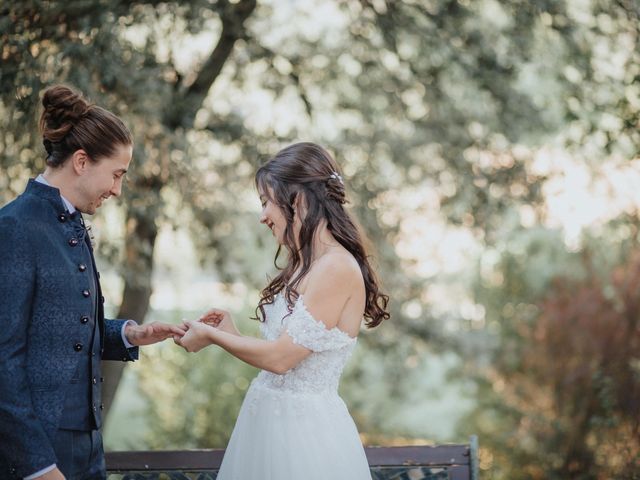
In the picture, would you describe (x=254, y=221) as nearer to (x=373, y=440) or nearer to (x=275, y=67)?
(x=275, y=67)

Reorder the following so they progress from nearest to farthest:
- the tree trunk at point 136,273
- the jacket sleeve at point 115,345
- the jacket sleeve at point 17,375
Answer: the jacket sleeve at point 17,375 < the jacket sleeve at point 115,345 < the tree trunk at point 136,273

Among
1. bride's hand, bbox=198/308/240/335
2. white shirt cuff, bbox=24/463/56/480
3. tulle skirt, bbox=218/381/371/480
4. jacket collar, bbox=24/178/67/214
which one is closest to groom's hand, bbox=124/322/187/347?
bride's hand, bbox=198/308/240/335

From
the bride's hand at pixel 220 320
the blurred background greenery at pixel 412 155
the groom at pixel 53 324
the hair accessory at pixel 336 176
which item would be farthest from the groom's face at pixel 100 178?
the blurred background greenery at pixel 412 155

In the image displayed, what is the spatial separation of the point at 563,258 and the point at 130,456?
26.7 ft

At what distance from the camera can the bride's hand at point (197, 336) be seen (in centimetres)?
286

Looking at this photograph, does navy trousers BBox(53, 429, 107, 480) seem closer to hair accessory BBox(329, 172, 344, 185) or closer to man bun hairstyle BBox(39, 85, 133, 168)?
man bun hairstyle BBox(39, 85, 133, 168)

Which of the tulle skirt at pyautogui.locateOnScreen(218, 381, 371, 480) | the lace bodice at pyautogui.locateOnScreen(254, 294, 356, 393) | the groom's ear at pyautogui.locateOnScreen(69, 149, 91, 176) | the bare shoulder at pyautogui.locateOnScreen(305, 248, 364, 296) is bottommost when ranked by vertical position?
the tulle skirt at pyautogui.locateOnScreen(218, 381, 371, 480)

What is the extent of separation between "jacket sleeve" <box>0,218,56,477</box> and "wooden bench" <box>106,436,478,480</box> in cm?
149

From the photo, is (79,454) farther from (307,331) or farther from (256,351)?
(307,331)

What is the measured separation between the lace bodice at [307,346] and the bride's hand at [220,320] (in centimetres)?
12

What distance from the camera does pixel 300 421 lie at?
294 centimetres

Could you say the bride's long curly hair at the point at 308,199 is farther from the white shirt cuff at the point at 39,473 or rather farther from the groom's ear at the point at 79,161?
the white shirt cuff at the point at 39,473

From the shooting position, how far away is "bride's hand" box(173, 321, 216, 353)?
113 inches

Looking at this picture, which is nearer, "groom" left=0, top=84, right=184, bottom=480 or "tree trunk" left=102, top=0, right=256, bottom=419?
"groom" left=0, top=84, right=184, bottom=480
